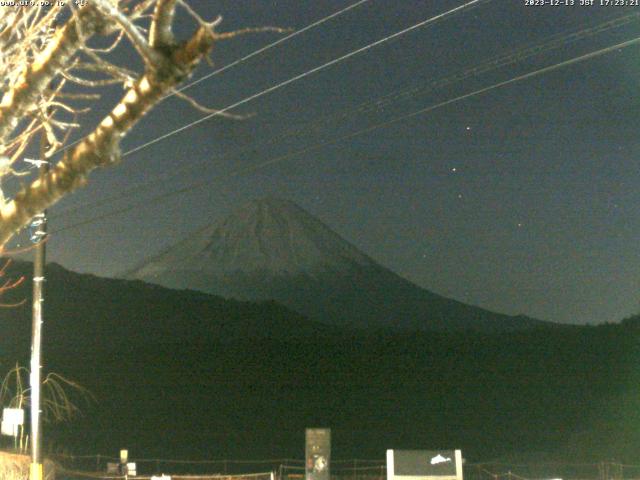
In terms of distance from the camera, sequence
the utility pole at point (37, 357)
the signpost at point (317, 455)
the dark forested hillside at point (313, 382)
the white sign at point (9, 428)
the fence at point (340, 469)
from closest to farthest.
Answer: the utility pole at point (37, 357), the white sign at point (9, 428), the signpost at point (317, 455), the fence at point (340, 469), the dark forested hillside at point (313, 382)

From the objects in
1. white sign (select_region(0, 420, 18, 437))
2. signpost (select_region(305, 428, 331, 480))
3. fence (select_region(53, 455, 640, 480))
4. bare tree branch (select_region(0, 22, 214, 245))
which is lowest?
fence (select_region(53, 455, 640, 480))

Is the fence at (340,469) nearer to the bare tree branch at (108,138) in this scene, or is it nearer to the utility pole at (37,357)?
the utility pole at (37,357)

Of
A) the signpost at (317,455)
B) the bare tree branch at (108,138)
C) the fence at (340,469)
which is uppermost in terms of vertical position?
the bare tree branch at (108,138)

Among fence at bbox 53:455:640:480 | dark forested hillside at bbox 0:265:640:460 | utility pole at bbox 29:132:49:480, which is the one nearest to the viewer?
utility pole at bbox 29:132:49:480

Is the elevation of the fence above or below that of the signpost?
below

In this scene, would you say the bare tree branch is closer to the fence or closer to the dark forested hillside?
the fence

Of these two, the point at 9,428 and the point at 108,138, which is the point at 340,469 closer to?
the point at 9,428

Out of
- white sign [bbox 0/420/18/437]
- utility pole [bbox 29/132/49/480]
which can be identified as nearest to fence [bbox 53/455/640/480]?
white sign [bbox 0/420/18/437]

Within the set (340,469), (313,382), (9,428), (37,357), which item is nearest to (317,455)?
(9,428)

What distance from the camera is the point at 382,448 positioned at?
65375mm

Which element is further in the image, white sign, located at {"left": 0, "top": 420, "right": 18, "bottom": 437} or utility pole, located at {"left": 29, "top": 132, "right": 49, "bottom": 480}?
white sign, located at {"left": 0, "top": 420, "right": 18, "bottom": 437}

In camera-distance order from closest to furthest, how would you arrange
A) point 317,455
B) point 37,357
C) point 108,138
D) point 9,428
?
point 108,138 → point 37,357 → point 9,428 → point 317,455

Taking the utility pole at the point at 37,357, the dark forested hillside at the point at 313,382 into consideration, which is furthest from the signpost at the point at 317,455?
the dark forested hillside at the point at 313,382

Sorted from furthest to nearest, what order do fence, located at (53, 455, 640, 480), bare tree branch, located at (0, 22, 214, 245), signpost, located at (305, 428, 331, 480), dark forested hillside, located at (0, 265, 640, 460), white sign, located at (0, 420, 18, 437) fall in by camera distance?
dark forested hillside, located at (0, 265, 640, 460) < fence, located at (53, 455, 640, 480) < signpost, located at (305, 428, 331, 480) < white sign, located at (0, 420, 18, 437) < bare tree branch, located at (0, 22, 214, 245)
